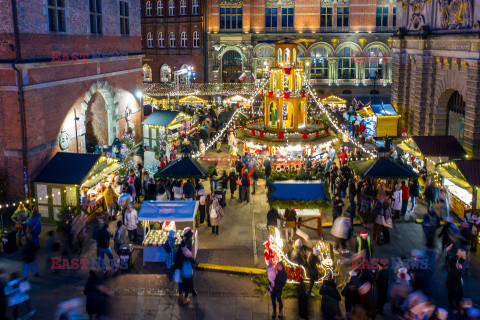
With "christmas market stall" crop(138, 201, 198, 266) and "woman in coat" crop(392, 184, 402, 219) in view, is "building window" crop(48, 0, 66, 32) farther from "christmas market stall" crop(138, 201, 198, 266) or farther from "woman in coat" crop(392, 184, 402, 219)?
"woman in coat" crop(392, 184, 402, 219)

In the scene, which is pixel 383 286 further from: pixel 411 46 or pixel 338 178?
pixel 411 46

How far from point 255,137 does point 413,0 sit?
1198 centimetres

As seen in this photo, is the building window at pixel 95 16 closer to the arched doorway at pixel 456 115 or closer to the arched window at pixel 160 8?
the arched doorway at pixel 456 115

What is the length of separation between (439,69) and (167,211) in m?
17.6

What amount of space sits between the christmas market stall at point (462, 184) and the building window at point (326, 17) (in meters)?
33.0

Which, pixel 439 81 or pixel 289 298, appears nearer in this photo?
pixel 289 298

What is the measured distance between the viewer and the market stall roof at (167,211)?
549 inches

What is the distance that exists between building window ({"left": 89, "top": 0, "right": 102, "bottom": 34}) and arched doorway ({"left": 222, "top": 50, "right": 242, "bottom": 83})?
85.0ft

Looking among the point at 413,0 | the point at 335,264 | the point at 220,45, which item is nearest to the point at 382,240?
the point at 335,264

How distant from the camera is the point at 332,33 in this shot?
158 feet

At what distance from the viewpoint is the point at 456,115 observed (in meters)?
24.6

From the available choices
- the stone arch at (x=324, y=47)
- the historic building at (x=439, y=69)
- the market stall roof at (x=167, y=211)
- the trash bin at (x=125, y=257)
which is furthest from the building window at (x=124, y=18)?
the stone arch at (x=324, y=47)

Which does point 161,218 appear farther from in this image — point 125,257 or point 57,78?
point 57,78

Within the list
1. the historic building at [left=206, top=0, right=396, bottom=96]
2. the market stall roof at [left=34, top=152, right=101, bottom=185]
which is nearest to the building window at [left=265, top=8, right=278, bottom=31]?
the historic building at [left=206, top=0, right=396, bottom=96]
